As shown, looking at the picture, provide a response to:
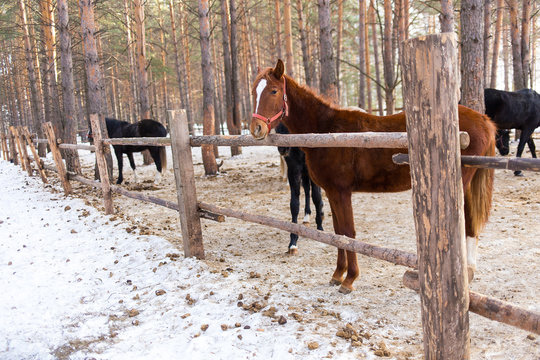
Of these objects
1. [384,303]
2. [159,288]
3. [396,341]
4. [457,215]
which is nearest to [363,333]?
[396,341]

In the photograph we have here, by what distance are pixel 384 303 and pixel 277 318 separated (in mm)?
926

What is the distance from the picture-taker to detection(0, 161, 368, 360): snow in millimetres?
2494

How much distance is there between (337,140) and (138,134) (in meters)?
8.90

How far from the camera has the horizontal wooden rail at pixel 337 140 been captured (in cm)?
197

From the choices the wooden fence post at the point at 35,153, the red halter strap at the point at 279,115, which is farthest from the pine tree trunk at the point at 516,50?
the wooden fence post at the point at 35,153

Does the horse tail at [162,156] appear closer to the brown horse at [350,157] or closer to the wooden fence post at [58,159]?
the wooden fence post at [58,159]

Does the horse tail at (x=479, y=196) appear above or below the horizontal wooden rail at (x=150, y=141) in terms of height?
below

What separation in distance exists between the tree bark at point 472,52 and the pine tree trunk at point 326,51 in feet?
8.18

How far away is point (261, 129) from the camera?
3035mm

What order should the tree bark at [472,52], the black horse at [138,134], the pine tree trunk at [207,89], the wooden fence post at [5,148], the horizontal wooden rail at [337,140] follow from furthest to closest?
the wooden fence post at [5,148]
the black horse at [138,134]
the pine tree trunk at [207,89]
the tree bark at [472,52]
the horizontal wooden rail at [337,140]

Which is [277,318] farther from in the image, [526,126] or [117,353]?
[526,126]

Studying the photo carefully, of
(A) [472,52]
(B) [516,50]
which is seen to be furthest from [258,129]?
(B) [516,50]

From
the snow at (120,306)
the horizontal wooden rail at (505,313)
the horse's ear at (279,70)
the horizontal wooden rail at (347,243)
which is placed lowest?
the snow at (120,306)

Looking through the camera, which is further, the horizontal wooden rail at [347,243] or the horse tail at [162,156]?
the horse tail at [162,156]
